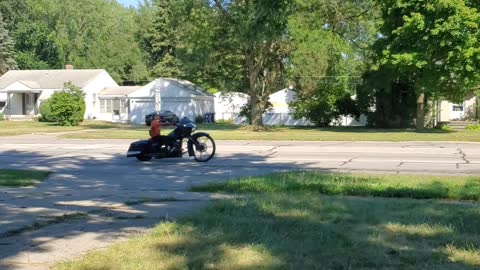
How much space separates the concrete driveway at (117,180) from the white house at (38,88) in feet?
112

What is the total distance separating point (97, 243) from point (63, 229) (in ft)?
3.75

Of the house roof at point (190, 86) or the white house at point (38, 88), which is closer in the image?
the house roof at point (190, 86)

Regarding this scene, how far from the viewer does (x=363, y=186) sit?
11430 mm

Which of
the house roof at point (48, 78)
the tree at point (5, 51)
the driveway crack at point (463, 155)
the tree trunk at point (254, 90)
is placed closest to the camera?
the driveway crack at point (463, 155)

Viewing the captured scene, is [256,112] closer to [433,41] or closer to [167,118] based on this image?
[433,41]

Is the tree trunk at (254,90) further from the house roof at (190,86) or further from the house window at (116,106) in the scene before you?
the house window at (116,106)

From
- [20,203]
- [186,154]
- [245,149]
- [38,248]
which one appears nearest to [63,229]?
[38,248]

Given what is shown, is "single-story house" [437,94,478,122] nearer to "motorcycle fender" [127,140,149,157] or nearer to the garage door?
the garage door

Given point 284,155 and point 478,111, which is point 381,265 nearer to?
point 284,155

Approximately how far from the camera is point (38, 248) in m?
6.66

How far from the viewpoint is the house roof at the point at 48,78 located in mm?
59938

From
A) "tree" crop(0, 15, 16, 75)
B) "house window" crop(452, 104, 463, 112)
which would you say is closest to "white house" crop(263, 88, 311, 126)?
"house window" crop(452, 104, 463, 112)

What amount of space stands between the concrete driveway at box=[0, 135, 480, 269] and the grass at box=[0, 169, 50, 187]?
1.05 feet

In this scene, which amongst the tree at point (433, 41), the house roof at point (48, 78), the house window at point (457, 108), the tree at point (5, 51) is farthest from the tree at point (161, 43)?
the tree at point (433, 41)
